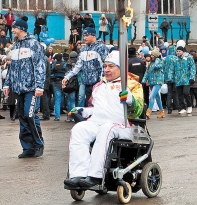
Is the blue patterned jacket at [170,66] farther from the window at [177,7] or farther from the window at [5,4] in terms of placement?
the window at [177,7]

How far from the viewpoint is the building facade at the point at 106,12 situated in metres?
45.1

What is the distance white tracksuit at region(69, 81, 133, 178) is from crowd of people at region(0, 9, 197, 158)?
0.60 ft

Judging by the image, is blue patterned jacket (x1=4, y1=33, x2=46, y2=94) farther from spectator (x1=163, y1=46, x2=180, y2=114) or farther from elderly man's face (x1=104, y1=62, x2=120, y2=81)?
spectator (x1=163, y1=46, x2=180, y2=114)

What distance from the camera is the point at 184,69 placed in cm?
2097

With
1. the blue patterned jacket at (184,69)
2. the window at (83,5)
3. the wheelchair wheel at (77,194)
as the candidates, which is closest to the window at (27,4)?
the window at (83,5)

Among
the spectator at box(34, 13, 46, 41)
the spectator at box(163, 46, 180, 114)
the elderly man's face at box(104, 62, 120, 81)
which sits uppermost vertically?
the elderly man's face at box(104, 62, 120, 81)

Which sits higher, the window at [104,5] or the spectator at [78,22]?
the window at [104,5]

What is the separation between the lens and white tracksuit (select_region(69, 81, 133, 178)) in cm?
816

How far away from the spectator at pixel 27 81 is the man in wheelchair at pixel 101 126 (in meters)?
3.06

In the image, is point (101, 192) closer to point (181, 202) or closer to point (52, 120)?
point (181, 202)

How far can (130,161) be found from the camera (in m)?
8.62

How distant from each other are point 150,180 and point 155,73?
11.9 m

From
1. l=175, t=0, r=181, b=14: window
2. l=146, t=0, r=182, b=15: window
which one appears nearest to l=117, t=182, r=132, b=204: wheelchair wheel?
l=146, t=0, r=182, b=15: window

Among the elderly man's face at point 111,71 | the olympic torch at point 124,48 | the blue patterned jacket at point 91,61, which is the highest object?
the olympic torch at point 124,48
